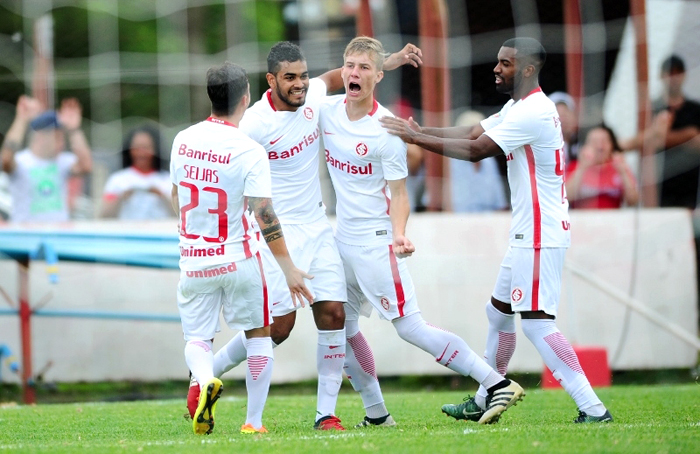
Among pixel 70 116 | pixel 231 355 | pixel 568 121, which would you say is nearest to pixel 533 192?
pixel 231 355

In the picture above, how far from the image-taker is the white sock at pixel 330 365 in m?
6.74

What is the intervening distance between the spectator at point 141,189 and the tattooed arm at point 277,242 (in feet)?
17.3

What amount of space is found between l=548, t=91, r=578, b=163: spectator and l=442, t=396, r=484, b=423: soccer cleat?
14.0 ft

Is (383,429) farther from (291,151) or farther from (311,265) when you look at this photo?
(291,151)

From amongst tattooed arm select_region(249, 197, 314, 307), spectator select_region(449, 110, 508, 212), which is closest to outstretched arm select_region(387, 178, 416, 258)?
tattooed arm select_region(249, 197, 314, 307)

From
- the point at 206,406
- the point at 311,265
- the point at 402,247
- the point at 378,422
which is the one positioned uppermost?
the point at 402,247

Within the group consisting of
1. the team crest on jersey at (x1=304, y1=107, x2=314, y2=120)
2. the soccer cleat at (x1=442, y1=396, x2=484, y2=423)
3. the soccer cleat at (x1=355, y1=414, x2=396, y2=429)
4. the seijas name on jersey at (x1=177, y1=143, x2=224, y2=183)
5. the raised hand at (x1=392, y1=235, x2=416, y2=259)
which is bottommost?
the soccer cleat at (x1=355, y1=414, x2=396, y2=429)

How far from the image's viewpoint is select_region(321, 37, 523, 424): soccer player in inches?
264

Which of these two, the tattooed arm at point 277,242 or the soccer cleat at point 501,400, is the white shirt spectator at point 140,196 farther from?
the soccer cleat at point 501,400

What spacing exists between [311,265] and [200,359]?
3.09 ft

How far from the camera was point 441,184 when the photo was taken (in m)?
11.8

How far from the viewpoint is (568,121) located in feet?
35.1

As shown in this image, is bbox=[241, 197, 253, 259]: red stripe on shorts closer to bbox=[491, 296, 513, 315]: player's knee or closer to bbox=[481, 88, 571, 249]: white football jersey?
bbox=[481, 88, 571, 249]: white football jersey

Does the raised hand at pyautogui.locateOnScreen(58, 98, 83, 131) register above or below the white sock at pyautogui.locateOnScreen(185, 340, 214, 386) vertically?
above
